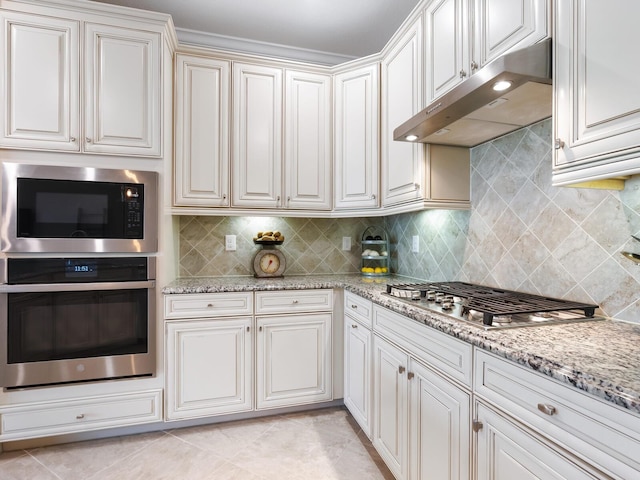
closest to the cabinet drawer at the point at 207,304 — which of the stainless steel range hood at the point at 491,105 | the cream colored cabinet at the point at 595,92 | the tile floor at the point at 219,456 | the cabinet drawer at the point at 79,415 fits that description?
the cabinet drawer at the point at 79,415

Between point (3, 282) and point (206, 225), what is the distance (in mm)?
1208

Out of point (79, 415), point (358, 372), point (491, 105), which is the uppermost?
point (491, 105)

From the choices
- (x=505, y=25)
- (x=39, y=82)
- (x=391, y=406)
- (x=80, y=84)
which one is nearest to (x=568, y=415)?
(x=391, y=406)

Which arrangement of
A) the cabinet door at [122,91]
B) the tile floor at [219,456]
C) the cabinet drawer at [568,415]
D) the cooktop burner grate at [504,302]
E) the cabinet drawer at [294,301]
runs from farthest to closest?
the cabinet drawer at [294,301], the cabinet door at [122,91], the tile floor at [219,456], the cooktop burner grate at [504,302], the cabinet drawer at [568,415]

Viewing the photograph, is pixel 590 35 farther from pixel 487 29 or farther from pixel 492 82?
pixel 487 29

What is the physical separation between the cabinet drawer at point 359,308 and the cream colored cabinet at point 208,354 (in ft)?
2.09

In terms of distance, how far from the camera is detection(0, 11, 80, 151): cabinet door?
6.11ft

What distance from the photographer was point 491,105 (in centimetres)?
137

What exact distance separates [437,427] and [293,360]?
3.92 feet

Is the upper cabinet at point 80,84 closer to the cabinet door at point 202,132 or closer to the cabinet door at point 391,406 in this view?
the cabinet door at point 202,132

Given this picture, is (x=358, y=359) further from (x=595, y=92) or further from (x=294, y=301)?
(x=595, y=92)

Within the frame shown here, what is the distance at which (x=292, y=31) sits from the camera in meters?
2.58

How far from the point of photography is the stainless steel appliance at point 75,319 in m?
1.86

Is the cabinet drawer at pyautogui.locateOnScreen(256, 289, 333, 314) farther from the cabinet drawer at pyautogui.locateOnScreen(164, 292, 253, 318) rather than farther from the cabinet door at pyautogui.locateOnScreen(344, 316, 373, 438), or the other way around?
the cabinet door at pyautogui.locateOnScreen(344, 316, 373, 438)
